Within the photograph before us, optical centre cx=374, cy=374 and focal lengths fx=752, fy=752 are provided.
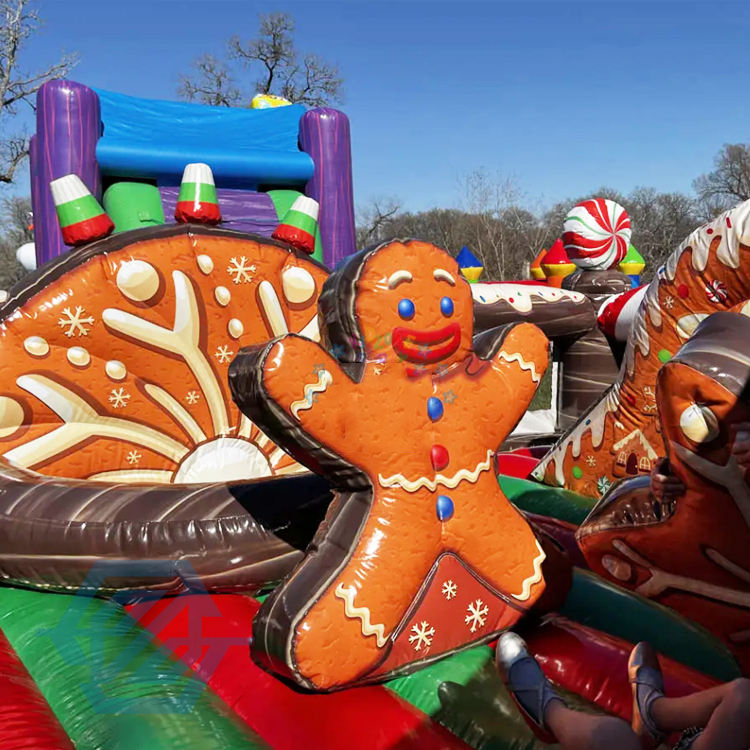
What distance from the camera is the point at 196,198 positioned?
6.78 feet

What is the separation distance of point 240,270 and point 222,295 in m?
0.09

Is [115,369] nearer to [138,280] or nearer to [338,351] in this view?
[138,280]

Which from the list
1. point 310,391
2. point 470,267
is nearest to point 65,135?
point 310,391

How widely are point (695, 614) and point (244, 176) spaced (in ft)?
10.5

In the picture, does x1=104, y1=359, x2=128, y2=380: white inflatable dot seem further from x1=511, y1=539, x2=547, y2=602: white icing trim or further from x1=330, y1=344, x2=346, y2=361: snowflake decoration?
x1=511, y1=539, x2=547, y2=602: white icing trim

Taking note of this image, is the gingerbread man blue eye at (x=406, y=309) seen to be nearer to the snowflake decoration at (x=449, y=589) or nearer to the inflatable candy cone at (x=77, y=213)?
the snowflake decoration at (x=449, y=589)

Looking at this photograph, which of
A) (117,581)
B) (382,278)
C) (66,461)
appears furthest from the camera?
(66,461)

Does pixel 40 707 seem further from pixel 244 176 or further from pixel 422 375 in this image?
pixel 244 176

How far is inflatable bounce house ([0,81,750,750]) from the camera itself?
1156 millimetres

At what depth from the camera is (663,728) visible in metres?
0.92

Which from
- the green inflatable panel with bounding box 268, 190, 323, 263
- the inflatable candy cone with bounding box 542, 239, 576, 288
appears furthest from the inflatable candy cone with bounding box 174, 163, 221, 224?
the inflatable candy cone with bounding box 542, 239, 576, 288

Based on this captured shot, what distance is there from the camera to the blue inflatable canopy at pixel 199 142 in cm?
356

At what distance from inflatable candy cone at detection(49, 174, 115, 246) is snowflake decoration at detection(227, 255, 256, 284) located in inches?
13.4

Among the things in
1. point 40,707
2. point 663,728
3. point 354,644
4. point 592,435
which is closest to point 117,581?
point 40,707
